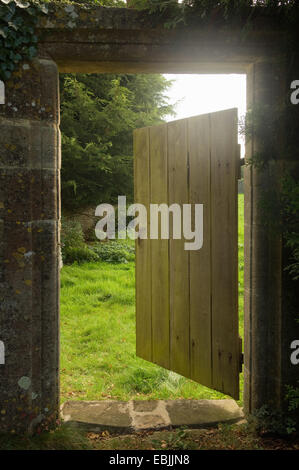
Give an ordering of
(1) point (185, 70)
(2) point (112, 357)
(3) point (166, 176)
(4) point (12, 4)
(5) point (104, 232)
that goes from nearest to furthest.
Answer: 1. (4) point (12, 4)
2. (1) point (185, 70)
3. (3) point (166, 176)
4. (2) point (112, 357)
5. (5) point (104, 232)

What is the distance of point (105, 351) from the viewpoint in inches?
152

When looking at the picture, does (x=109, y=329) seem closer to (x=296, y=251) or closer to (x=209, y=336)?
(x=209, y=336)

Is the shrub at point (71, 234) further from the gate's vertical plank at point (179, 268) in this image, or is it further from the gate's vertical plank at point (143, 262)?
the gate's vertical plank at point (179, 268)

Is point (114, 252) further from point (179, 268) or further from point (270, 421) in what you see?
point (270, 421)

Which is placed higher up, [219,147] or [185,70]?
[185,70]

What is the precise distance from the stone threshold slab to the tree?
5984 millimetres

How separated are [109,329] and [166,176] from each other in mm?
2332

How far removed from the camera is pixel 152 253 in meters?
2.95

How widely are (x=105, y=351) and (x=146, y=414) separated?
125cm

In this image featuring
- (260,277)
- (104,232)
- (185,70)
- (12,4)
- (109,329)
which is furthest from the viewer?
(104,232)

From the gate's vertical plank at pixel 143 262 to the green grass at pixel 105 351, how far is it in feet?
1.31

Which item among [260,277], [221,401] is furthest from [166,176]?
[221,401]

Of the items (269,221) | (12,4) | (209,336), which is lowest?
(209,336)

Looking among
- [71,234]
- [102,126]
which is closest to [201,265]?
[71,234]
